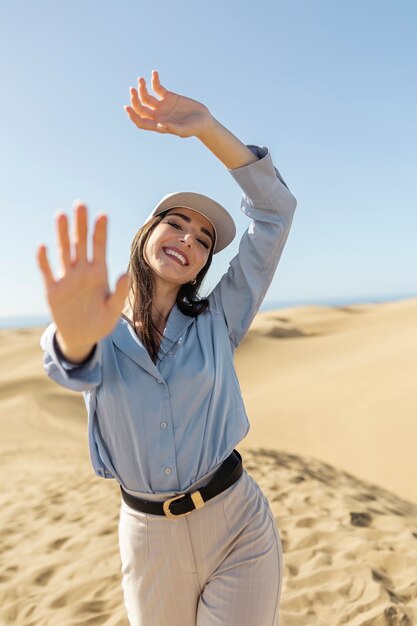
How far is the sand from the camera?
12.5 feet

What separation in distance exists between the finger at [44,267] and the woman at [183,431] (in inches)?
12.4

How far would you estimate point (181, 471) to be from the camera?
5.82 ft

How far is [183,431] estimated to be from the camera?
176cm

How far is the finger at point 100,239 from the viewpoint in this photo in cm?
122

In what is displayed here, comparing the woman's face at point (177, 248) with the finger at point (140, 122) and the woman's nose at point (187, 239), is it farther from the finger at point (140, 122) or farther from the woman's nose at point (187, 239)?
the finger at point (140, 122)

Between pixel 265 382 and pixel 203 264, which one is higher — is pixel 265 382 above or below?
below

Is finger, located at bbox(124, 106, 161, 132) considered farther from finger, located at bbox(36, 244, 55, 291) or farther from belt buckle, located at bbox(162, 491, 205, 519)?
belt buckle, located at bbox(162, 491, 205, 519)

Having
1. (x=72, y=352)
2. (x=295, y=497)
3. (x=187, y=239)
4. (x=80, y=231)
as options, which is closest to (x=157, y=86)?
(x=187, y=239)

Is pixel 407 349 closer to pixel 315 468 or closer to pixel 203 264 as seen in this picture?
pixel 315 468

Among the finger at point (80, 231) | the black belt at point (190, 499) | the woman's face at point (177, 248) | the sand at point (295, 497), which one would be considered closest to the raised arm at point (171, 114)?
the woman's face at point (177, 248)

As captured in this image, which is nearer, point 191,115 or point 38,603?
point 191,115

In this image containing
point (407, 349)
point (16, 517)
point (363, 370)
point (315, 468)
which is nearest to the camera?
point (16, 517)

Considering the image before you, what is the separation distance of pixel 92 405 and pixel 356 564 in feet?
10.6

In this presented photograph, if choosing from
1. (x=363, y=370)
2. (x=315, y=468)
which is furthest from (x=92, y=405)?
(x=363, y=370)
